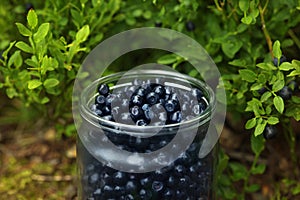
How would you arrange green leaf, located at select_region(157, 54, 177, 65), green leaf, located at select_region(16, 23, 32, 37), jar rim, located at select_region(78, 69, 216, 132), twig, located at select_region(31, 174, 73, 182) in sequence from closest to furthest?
jar rim, located at select_region(78, 69, 216, 132) → green leaf, located at select_region(16, 23, 32, 37) → green leaf, located at select_region(157, 54, 177, 65) → twig, located at select_region(31, 174, 73, 182)

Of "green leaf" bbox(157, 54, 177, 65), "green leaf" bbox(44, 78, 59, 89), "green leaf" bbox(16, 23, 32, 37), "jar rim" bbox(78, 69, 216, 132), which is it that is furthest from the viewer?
"green leaf" bbox(157, 54, 177, 65)

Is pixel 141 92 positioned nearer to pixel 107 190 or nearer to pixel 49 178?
pixel 107 190

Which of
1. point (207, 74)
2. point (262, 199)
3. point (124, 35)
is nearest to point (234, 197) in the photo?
point (262, 199)

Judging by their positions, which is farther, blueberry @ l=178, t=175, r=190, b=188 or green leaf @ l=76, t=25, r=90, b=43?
green leaf @ l=76, t=25, r=90, b=43

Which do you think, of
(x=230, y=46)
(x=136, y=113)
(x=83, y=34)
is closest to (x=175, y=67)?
(x=230, y=46)

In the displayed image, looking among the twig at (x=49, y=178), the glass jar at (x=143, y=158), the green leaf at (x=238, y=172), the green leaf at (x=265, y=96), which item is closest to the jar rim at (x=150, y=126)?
the glass jar at (x=143, y=158)

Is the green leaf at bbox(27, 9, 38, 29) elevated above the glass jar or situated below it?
above

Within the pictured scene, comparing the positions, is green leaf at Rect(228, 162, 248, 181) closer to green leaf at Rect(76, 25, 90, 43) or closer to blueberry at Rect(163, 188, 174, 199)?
blueberry at Rect(163, 188, 174, 199)

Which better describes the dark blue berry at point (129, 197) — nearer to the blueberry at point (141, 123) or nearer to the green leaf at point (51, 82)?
the blueberry at point (141, 123)

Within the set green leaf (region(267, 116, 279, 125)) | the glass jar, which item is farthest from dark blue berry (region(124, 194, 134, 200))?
green leaf (region(267, 116, 279, 125))
